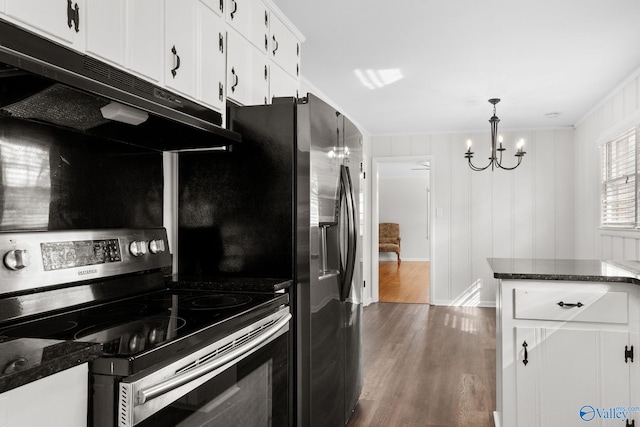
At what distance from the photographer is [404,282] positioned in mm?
8344

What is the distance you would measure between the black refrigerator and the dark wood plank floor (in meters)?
0.71

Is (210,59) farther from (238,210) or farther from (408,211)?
(408,211)

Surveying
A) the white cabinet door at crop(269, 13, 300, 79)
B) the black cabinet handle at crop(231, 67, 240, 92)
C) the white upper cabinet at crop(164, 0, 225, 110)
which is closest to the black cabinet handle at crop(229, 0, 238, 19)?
the white upper cabinet at crop(164, 0, 225, 110)

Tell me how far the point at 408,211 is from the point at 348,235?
1009 cm

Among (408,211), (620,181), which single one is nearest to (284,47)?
(620,181)

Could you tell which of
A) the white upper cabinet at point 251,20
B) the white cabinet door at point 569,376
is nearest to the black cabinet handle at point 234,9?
the white upper cabinet at point 251,20

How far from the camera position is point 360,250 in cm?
286

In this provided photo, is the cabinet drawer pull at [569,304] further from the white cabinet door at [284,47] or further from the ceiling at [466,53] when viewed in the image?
the white cabinet door at [284,47]

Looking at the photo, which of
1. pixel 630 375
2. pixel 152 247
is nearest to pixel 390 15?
pixel 152 247

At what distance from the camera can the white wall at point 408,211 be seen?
12.2 m

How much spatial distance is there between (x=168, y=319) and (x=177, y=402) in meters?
0.29

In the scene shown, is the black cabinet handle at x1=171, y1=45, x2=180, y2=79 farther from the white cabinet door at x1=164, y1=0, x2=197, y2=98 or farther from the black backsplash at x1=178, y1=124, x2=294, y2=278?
the black backsplash at x1=178, y1=124, x2=294, y2=278

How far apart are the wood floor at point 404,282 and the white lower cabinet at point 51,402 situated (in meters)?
5.95

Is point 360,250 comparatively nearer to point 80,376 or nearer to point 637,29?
point 80,376
